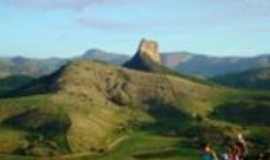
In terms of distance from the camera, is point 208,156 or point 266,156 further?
point 266,156

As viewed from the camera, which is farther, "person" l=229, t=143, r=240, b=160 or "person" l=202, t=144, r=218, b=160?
"person" l=229, t=143, r=240, b=160

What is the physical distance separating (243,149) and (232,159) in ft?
6.47

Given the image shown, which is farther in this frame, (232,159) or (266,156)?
(266,156)

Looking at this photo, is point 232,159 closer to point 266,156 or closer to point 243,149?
point 243,149

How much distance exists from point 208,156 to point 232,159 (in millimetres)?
1852

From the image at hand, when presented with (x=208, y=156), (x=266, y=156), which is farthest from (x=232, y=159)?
(x=266, y=156)

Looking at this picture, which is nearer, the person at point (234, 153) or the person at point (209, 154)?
the person at point (209, 154)

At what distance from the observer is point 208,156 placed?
5656 cm

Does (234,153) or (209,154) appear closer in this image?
(209,154)

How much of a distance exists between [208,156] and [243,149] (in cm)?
320

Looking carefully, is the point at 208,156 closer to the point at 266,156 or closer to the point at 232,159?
the point at 232,159

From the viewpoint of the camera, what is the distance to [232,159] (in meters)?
56.3

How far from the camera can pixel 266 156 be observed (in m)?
61.1
